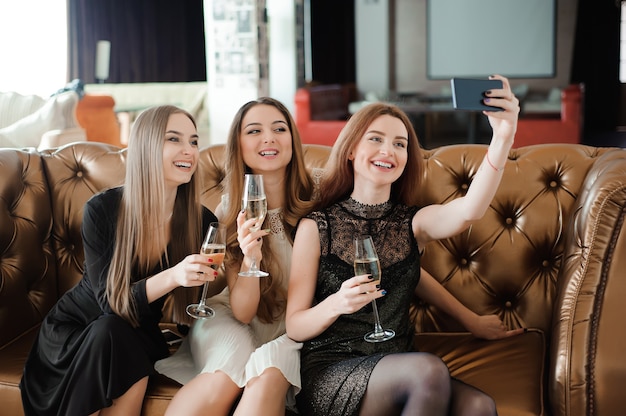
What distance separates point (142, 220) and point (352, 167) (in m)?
0.59

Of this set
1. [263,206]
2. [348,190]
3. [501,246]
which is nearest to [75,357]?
[263,206]

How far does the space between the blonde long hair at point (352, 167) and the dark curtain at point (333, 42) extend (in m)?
9.29

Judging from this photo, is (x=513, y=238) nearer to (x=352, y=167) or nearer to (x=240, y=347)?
(x=352, y=167)

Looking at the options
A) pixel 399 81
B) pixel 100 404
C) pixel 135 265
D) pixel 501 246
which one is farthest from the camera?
pixel 399 81

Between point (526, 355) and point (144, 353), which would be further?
point (526, 355)

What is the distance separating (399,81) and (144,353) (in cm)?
991

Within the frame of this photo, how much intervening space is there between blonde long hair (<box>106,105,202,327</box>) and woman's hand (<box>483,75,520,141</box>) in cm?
85

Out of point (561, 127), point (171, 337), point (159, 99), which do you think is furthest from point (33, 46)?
point (171, 337)

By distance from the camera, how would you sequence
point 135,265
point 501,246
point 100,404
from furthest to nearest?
1. point 501,246
2. point 135,265
3. point 100,404

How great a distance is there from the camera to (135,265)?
1938 mm

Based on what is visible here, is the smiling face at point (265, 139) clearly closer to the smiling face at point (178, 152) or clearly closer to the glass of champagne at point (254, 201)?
the smiling face at point (178, 152)

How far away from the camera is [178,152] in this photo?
6.30 ft

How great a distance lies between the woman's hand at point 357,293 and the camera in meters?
1.58

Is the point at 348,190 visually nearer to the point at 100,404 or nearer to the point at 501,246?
the point at 501,246
